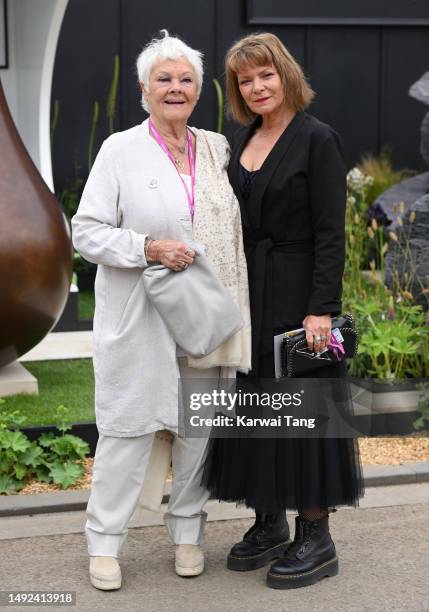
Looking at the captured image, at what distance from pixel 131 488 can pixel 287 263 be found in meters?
0.93

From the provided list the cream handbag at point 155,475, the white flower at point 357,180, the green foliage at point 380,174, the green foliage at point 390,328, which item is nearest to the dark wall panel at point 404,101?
the green foliage at point 380,174

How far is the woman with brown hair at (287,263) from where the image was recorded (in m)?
3.84

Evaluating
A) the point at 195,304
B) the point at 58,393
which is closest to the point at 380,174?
the point at 58,393

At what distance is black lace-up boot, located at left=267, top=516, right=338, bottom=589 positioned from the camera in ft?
13.1

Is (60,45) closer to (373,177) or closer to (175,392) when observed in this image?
(373,177)

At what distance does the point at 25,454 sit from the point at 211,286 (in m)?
1.62

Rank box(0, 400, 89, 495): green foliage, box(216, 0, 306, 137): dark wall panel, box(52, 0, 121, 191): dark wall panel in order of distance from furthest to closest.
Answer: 1. box(216, 0, 306, 137): dark wall panel
2. box(52, 0, 121, 191): dark wall panel
3. box(0, 400, 89, 495): green foliage

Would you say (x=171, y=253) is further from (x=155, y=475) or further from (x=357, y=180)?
(x=357, y=180)

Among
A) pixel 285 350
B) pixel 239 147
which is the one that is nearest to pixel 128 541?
pixel 285 350

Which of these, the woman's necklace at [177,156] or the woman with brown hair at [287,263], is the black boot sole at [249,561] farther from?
the woman's necklace at [177,156]

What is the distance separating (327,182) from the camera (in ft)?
12.5

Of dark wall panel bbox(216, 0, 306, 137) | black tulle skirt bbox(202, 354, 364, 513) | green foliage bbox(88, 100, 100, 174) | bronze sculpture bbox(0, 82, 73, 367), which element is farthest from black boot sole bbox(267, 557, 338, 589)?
dark wall panel bbox(216, 0, 306, 137)

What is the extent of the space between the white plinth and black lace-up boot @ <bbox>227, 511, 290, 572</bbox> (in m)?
2.09

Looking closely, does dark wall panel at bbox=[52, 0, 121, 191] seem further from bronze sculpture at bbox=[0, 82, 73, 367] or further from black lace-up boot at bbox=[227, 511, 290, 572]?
black lace-up boot at bbox=[227, 511, 290, 572]
